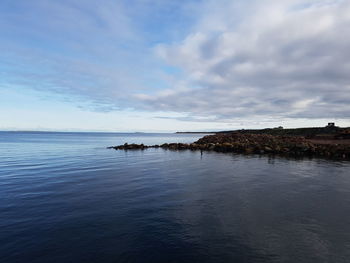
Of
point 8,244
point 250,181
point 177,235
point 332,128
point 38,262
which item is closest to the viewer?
point 38,262

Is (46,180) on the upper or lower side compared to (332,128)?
lower

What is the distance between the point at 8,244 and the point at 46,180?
1047cm

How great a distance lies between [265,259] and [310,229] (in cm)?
323

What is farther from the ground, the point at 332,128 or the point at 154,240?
the point at 332,128

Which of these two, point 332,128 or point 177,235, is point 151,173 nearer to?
point 177,235

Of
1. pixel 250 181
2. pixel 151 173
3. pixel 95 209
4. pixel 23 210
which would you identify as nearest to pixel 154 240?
pixel 95 209

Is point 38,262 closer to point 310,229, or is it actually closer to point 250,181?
point 310,229

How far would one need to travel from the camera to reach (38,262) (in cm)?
655

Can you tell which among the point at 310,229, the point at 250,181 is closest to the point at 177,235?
the point at 310,229

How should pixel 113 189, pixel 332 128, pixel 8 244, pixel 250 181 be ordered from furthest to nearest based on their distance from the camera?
pixel 332 128
pixel 250 181
pixel 113 189
pixel 8 244

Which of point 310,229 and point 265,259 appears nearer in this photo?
point 265,259

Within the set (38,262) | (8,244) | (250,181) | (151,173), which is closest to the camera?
(38,262)

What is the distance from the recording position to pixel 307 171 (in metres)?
20.3

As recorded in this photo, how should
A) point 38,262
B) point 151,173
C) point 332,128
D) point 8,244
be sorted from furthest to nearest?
point 332,128
point 151,173
point 8,244
point 38,262
